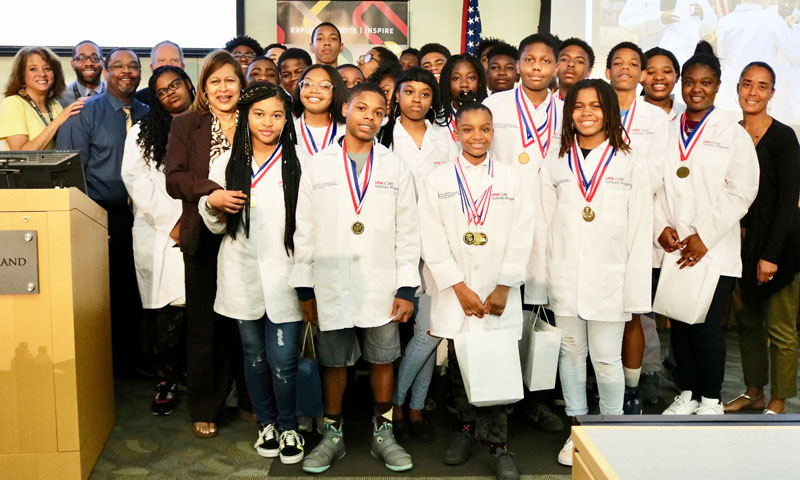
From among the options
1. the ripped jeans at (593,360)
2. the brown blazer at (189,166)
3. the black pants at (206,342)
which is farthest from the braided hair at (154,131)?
the ripped jeans at (593,360)

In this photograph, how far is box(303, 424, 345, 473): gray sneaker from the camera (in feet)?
9.48

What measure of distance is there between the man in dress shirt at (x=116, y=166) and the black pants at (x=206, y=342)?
1.07 metres

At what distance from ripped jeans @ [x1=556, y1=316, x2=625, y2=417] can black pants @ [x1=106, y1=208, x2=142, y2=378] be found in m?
2.45

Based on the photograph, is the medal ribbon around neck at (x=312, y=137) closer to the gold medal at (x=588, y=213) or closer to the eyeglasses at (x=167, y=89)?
the eyeglasses at (x=167, y=89)

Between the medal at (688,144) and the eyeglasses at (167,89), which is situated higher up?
the eyeglasses at (167,89)

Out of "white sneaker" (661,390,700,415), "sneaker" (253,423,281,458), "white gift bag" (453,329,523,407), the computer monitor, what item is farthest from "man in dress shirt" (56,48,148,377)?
"white sneaker" (661,390,700,415)

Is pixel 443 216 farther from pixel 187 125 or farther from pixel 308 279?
pixel 187 125

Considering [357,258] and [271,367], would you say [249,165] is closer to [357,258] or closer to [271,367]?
[357,258]

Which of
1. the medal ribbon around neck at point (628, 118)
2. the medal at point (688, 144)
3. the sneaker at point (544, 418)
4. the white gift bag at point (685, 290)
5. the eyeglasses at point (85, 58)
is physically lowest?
the sneaker at point (544, 418)

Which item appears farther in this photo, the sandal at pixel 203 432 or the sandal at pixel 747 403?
the sandal at pixel 747 403

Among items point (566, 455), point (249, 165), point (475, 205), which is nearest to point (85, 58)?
point (249, 165)

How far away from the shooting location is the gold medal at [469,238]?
2965 millimetres

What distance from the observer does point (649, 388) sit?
12.5ft

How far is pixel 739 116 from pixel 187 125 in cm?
461
